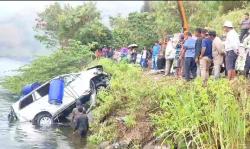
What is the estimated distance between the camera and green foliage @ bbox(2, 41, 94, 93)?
32.4 meters

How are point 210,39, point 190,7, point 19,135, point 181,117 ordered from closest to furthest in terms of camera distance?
point 181,117 < point 210,39 < point 19,135 < point 190,7

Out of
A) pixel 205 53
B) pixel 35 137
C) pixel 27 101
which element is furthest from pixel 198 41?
pixel 27 101

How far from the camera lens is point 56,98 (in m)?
22.8

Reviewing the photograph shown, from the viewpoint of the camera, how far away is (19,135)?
1989cm

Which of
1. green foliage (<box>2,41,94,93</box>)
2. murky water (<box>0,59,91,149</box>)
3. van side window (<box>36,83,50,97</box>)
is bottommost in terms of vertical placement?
murky water (<box>0,59,91,149</box>)

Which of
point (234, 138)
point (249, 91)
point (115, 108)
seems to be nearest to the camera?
point (234, 138)

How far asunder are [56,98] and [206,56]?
807 cm

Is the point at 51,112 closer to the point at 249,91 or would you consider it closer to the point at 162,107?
the point at 162,107

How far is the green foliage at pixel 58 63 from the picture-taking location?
32.4 meters

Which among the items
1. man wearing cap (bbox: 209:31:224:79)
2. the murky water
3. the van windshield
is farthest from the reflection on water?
man wearing cap (bbox: 209:31:224:79)

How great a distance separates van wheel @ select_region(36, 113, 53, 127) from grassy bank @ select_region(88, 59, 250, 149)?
4878mm

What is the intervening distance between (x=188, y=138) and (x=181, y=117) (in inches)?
21.5

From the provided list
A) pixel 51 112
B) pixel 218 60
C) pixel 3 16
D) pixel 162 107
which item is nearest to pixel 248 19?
pixel 218 60

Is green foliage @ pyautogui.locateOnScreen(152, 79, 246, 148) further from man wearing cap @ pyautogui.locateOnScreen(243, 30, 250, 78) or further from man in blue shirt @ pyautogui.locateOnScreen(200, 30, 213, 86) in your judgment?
man in blue shirt @ pyautogui.locateOnScreen(200, 30, 213, 86)
